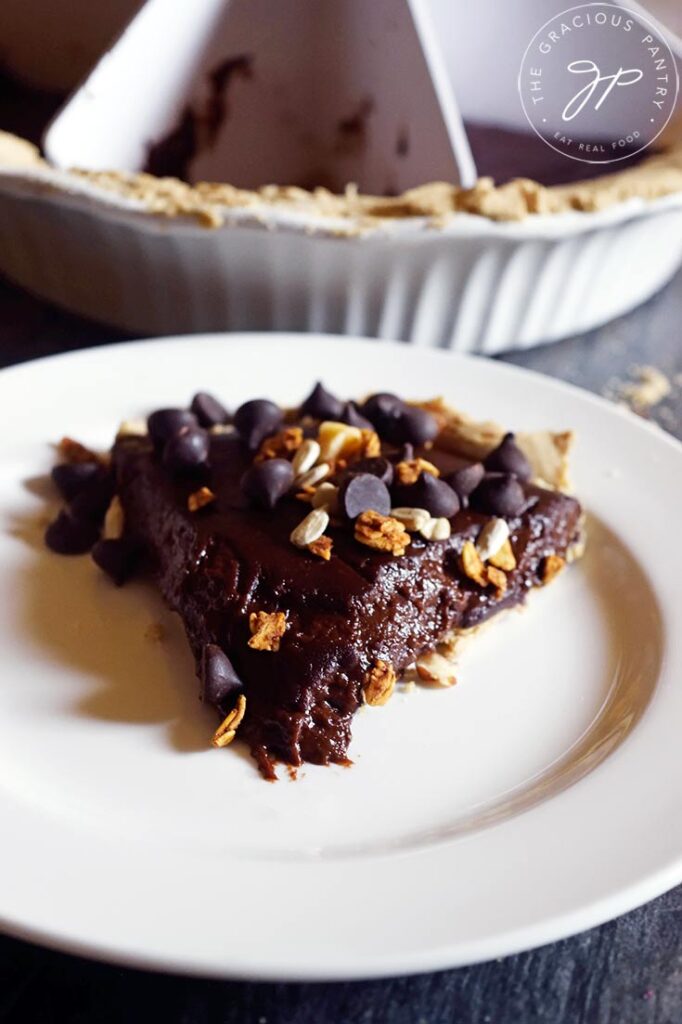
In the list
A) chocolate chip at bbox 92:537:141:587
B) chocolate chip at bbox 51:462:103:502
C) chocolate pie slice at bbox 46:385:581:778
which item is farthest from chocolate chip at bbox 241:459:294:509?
chocolate chip at bbox 51:462:103:502

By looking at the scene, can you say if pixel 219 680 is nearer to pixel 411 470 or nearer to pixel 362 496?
pixel 362 496

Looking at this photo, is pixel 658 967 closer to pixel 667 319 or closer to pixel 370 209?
pixel 370 209

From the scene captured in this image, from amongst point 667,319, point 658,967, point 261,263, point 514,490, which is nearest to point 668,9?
point 667,319

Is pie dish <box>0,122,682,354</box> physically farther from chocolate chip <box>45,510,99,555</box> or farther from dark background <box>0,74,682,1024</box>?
dark background <box>0,74,682,1024</box>

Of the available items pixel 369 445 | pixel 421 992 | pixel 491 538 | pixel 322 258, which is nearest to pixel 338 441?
pixel 369 445

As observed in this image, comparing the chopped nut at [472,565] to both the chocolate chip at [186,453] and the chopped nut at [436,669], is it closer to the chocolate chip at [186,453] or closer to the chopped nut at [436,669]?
the chopped nut at [436,669]

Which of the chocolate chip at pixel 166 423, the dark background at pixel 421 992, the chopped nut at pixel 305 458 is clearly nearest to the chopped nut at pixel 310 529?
the chopped nut at pixel 305 458

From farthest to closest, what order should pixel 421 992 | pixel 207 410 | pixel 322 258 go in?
pixel 322 258 → pixel 207 410 → pixel 421 992
